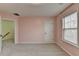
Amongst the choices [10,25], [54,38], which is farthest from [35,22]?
[10,25]

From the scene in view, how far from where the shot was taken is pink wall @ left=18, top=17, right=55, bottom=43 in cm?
830

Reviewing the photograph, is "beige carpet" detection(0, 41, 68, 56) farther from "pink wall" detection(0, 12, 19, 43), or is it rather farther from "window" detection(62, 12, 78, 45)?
"pink wall" detection(0, 12, 19, 43)

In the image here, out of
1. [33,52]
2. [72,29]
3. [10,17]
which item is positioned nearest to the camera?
[72,29]

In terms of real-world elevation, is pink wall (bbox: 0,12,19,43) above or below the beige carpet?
above

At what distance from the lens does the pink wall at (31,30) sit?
8.30 meters

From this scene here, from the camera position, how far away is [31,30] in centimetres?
837

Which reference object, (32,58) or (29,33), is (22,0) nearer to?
(32,58)

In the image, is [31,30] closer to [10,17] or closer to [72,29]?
[10,17]

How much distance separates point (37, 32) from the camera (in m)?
8.34

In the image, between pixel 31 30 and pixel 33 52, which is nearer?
pixel 33 52

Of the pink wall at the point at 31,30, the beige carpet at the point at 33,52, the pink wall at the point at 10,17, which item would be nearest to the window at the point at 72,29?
the beige carpet at the point at 33,52

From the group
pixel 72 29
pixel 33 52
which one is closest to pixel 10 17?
pixel 33 52

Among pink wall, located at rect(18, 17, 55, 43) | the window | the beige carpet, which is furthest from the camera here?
pink wall, located at rect(18, 17, 55, 43)

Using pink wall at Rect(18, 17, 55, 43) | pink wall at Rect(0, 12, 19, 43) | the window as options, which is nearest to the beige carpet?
the window
